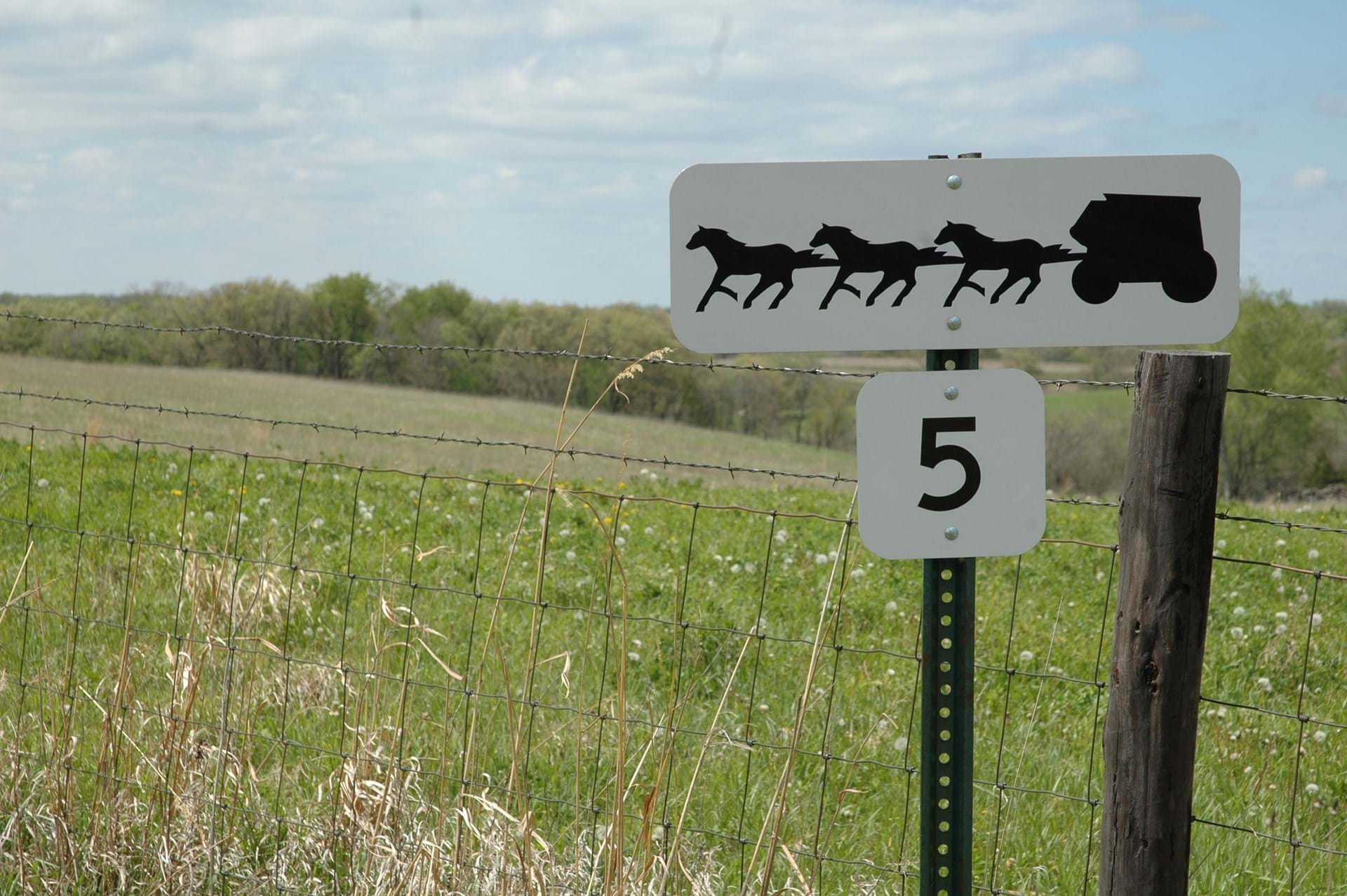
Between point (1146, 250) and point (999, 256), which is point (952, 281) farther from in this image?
point (1146, 250)

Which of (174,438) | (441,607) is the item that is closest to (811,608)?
(441,607)

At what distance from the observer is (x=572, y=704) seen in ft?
14.3

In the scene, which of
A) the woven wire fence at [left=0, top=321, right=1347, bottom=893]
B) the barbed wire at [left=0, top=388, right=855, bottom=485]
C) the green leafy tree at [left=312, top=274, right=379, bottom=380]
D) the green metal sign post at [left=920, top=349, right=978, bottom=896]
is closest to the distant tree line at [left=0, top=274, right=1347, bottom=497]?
the green leafy tree at [left=312, top=274, right=379, bottom=380]

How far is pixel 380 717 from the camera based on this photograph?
406 cm

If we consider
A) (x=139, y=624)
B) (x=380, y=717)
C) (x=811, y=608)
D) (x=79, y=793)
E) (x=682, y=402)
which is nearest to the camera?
(x=79, y=793)

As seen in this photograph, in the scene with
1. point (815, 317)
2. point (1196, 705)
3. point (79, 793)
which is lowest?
point (79, 793)

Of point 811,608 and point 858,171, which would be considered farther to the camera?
point 811,608

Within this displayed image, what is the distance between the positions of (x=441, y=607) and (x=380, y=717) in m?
1.31

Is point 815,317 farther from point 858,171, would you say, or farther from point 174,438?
point 174,438

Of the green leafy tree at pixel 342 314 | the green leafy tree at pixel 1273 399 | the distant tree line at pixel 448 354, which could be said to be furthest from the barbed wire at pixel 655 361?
the green leafy tree at pixel 1273 399

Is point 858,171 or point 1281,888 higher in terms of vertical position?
point 858,171

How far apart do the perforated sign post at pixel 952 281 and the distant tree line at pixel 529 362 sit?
2246 centimetres

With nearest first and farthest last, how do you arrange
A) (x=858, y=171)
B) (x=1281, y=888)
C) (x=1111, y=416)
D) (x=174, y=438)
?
(x=858, y=171)
(x=1281, y=888)
(x=174, y=438)
(x=1111, y=416)

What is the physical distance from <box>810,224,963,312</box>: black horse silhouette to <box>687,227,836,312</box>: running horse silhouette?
0.03 m
